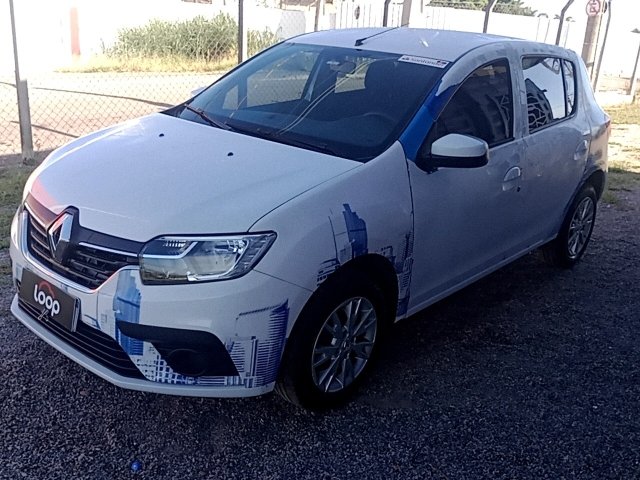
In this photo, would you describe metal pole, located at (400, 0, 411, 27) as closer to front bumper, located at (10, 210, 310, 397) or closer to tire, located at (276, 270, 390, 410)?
tire, located at (276, 270, 390, 410)

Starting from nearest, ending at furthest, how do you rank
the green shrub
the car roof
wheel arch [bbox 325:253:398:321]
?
wheel arch [bbox 325:253:398:321] → the car roof → the green shrub

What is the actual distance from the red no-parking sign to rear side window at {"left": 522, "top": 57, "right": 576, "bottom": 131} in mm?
9303

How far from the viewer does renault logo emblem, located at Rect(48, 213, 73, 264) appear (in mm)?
2812

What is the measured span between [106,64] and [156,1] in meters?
4.00

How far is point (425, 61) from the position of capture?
12.5ft

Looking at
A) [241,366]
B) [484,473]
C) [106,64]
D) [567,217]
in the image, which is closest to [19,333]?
[241,366]

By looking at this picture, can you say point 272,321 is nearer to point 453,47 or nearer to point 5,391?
point 5,391

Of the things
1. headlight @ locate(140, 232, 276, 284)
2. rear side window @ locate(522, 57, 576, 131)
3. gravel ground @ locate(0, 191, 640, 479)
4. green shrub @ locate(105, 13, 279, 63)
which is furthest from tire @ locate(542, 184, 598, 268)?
green shrub @ locate(105, 13, 279, 63)

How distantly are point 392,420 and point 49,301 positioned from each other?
64.9 inches

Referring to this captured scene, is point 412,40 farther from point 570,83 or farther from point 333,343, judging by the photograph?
point 333,343

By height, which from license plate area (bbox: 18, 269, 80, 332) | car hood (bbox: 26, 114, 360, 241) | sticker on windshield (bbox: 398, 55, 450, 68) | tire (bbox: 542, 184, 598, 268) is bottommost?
tire (bbox: 542, 184, 598, 268)

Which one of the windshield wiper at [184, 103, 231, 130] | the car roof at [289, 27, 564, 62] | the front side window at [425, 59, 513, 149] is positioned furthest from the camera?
the car roof at [289, 27, 564, 62]

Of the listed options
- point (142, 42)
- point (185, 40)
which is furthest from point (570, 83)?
point (142, 42)

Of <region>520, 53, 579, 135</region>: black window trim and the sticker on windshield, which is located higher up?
the sticker on windshield
